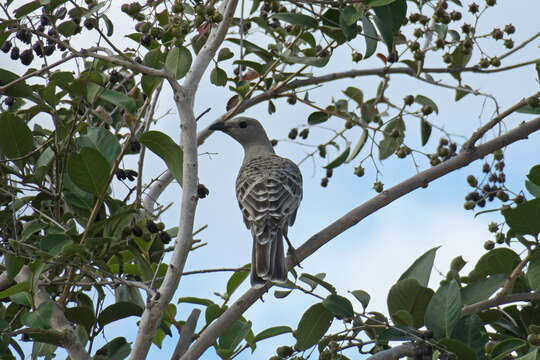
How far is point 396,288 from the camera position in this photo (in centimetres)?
351

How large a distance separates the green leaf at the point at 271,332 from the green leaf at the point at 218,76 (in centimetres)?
158

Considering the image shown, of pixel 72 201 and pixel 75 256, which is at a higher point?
pixel 72 201

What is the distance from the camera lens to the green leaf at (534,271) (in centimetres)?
349

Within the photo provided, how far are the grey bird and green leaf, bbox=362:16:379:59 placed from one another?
130 cm

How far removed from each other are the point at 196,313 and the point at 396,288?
1.09 metres

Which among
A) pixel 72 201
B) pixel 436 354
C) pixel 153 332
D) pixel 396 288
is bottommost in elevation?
pixel 436 354

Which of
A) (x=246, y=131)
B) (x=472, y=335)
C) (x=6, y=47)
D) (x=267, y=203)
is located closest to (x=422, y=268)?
(x=472, y=335)

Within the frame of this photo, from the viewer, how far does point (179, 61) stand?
3.84 metres

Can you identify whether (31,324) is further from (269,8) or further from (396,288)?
(269,8)

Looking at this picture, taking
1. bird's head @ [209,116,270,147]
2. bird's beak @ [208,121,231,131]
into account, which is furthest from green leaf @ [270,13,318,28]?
bird's head @ [209,116,270,147]

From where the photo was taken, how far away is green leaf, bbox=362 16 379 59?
3691 mm

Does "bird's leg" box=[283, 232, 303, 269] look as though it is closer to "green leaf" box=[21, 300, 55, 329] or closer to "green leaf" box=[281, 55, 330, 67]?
"green leaf" box=[281, 55, 330, 67]

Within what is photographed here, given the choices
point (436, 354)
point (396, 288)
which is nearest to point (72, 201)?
point (396, 288)

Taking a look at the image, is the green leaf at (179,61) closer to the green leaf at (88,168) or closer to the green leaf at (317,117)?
the green leaf at (88,168)
